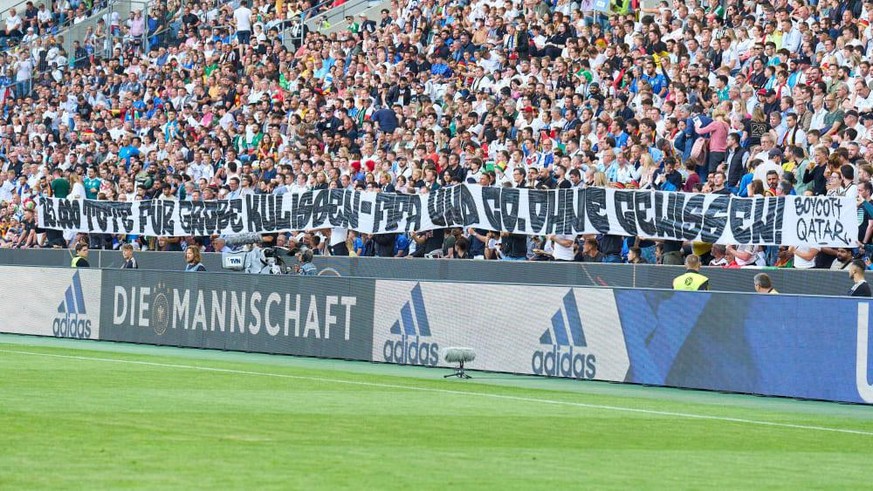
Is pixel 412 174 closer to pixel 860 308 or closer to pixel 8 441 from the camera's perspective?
pixel 860 308

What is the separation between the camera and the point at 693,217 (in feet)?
69.8

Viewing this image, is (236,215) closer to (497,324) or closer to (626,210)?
(626,210)

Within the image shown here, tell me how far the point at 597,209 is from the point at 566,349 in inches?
169

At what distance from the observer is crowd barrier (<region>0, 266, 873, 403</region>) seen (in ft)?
54.6

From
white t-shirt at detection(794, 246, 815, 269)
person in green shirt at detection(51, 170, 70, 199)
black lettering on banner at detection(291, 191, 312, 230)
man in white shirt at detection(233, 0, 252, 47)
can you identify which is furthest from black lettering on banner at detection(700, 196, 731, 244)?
man in white shirt at detection(233, 0, 252, 47)

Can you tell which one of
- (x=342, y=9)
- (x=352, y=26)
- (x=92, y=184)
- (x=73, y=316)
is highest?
(x=342, y=9)

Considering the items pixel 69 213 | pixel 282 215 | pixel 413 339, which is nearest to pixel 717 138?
pixel 413 339

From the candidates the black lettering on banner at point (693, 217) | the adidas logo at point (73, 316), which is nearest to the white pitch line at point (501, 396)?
the adidas logo at point (73, 316)

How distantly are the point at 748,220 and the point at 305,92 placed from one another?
15999 millimetres

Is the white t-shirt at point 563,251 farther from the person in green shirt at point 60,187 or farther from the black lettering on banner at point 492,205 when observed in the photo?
the person in green shirt at point 60,187

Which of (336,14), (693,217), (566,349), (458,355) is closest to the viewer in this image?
(458,355)

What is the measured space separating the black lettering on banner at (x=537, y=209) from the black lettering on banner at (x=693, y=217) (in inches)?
110

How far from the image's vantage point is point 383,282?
21297mm

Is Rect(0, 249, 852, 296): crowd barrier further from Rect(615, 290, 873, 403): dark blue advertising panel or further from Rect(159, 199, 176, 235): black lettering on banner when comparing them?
Rect(615, 290, 873, 403): dark blue advertising panel
